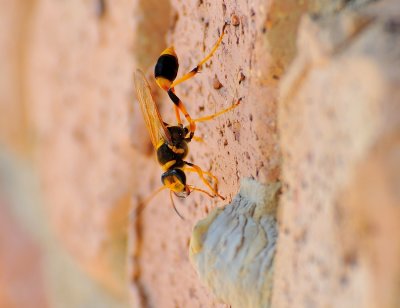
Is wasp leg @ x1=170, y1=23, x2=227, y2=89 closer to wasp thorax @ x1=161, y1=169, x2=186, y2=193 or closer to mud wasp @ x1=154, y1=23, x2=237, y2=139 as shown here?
mud wasp @ x1=154, y1=23, x2=237, y2=139

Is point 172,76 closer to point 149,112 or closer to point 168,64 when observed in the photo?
point 168,64

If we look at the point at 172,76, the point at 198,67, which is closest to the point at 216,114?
the point at 198,67

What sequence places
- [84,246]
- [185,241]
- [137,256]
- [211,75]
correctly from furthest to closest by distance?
[84,246]
[137,256]
[185,241]
[211,75]

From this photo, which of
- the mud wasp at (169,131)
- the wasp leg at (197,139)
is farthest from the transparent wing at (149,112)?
the wasp leg at (197,139)

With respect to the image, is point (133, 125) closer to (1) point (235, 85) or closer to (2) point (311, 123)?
(1) point (235, 85)

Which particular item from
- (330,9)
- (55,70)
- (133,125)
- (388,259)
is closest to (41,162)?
(55,70)

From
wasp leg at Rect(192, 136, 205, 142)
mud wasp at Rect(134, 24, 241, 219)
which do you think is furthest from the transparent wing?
wasp leg at Rect(192, 136, 205, 142)

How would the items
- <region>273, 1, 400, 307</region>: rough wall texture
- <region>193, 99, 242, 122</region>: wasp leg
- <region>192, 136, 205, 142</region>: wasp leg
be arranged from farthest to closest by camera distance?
<region>192, 136, 205, 142</region>: wasp leg < <region>193, 99, 242, 122</region>: wasp leg < <region>273, 1, 400, 307</region>: rough wall texture
